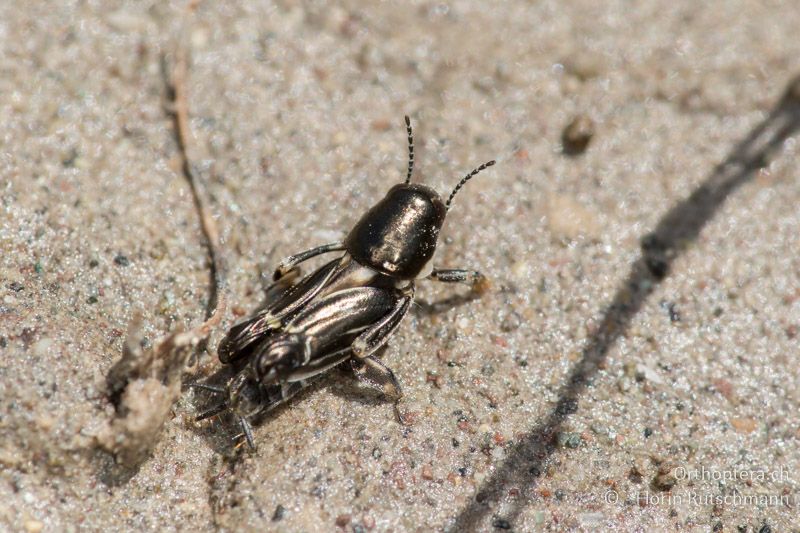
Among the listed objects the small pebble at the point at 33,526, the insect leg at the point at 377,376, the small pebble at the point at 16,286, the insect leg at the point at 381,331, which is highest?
the small pebble at the point at 16,286

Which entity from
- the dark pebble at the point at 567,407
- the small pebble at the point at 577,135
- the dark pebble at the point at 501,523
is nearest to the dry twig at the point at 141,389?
the dark pebble at the point at 501,523

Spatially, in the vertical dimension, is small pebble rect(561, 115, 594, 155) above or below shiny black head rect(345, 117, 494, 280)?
below

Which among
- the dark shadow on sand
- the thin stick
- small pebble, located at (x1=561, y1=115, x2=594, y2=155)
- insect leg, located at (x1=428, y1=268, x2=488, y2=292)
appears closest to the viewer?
the dark shadow on sand

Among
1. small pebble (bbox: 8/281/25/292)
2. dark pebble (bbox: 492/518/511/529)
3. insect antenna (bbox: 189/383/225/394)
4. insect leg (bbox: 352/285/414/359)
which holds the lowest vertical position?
dark pebble (bbox: 492/518/511/529)

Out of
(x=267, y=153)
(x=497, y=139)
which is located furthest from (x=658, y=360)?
(x=267, y=153)

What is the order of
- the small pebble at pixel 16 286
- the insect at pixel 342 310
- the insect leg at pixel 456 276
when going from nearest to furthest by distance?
the insect at pixel 342 310 → the small pebble at pixel 16 286 → the insect leg at pixel 456 276

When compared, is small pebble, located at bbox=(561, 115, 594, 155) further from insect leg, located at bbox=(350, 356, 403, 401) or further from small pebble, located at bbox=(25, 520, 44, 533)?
small pebble, located at bbox=(25, 520, 44, 533)

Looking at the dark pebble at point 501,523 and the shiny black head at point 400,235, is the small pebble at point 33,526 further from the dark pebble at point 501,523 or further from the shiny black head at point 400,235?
the dark pebble at point 501,523

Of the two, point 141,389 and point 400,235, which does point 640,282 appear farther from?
point 141,389

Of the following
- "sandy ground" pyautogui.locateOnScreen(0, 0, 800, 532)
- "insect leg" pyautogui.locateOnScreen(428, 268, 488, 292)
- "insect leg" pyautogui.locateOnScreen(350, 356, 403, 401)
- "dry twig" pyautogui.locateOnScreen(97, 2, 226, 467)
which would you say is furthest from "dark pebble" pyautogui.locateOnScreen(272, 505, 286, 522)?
"insect leg" pyautogui.locateOnScreen(428, 268, 488, 292)

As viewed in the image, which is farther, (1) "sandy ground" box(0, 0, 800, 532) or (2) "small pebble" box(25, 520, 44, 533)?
(1) "sandy ground" box(0, 0, 800, 532)
